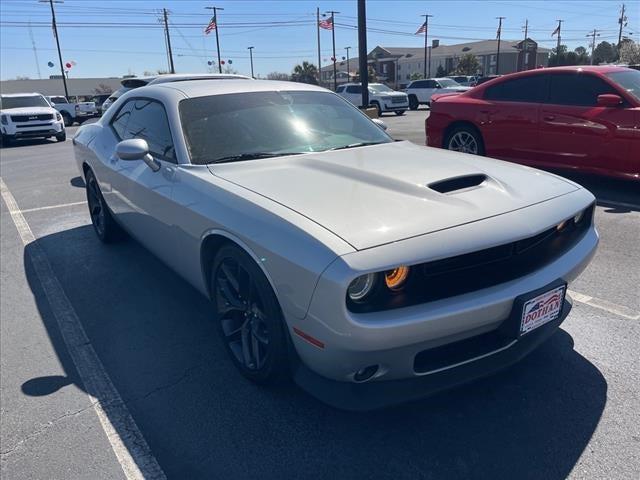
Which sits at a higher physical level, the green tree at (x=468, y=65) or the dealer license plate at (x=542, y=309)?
the green tree at (x=468, y=65)

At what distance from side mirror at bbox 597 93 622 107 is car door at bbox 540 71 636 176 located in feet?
0.18

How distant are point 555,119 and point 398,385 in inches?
215

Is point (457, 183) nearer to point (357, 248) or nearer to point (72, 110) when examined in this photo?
point (357, 248)

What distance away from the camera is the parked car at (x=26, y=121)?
57.8 feet

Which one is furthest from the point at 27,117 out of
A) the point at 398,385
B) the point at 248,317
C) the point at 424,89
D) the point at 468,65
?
the point at 468,65

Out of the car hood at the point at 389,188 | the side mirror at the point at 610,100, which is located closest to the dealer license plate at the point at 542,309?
the car hood at the point at 389,188

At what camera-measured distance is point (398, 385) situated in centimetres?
221

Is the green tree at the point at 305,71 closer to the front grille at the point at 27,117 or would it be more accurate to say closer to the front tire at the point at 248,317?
the front grille at the point at 27,117

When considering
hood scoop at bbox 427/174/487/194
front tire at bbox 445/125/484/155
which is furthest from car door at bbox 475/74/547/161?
hood scoop at bbox 427/174/487/194

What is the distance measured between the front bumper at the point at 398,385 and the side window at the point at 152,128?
1.82 m

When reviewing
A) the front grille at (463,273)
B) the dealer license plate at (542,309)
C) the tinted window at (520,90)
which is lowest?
the dealer license plate at (542,309)

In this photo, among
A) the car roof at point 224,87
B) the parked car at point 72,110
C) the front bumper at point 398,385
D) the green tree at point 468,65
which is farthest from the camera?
the green tree at point 468,65

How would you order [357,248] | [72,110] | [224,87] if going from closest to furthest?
[357,248], [224,87], [72,110]

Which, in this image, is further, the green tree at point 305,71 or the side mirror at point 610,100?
the green tree at point 305,71
